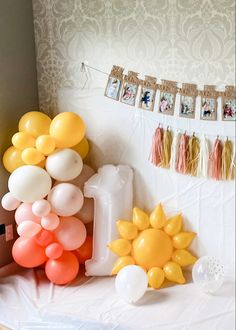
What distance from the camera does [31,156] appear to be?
7.88ft

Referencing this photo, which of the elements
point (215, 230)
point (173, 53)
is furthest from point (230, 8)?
point (215, 230)

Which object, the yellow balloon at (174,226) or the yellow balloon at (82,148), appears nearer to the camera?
the yellow balloon at (174,226)

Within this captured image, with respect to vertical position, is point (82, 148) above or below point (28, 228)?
above

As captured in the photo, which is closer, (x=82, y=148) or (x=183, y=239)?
(x=183, y=239)

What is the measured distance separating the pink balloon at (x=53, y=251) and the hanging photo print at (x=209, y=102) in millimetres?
1128

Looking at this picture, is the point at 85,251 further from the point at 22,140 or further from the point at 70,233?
the point at 22,140

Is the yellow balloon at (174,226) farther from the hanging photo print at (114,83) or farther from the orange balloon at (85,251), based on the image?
the hanging photo print at (114,83)

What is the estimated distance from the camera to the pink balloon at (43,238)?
2.45 metres

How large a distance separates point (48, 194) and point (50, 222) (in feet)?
0.58

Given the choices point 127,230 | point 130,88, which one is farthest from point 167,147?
point 127,230

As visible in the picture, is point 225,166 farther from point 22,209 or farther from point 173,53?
point 22,209

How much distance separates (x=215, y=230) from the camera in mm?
2424

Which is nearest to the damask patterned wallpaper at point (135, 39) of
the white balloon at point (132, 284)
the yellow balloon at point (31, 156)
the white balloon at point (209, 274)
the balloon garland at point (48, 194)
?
the balloon garland at point (48, 194)

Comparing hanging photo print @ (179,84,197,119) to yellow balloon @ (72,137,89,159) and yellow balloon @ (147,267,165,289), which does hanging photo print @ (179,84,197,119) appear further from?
yellow balloon @ (147,267,165,289)
